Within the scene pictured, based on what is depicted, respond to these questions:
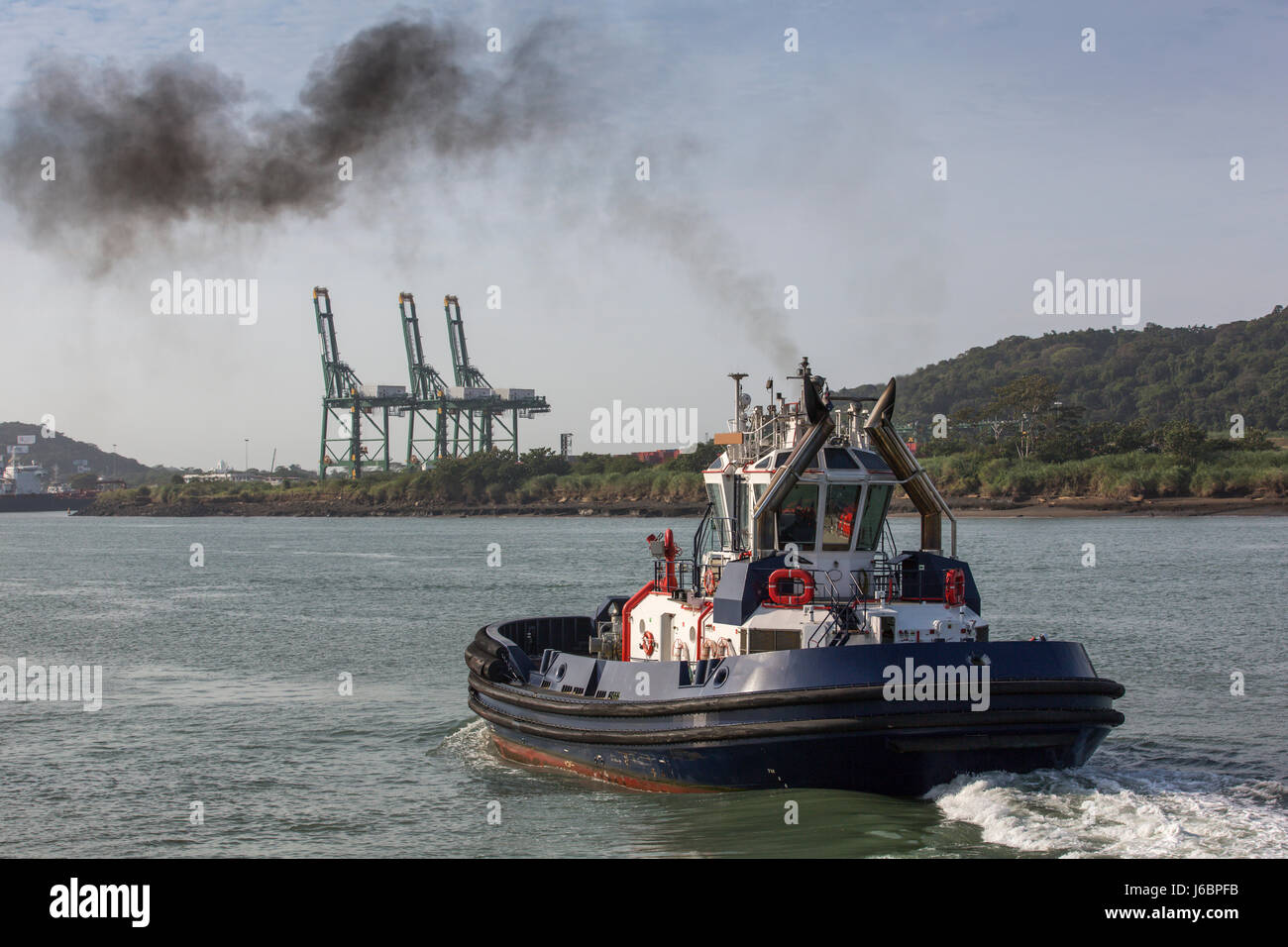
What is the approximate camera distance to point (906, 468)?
44.7 feet

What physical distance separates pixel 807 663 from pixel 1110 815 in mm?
3030

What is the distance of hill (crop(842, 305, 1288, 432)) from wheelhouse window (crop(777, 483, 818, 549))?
335 ft

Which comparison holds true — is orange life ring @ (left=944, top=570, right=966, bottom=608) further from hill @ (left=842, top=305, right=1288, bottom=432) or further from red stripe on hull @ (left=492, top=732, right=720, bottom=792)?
hill @ (left=842, top=305, right=1288, bottom=432)

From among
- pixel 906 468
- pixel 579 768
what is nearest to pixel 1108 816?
pixel 906 468

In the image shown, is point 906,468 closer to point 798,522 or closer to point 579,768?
point 798,522

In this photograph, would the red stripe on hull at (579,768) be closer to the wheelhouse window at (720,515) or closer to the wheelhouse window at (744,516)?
the wheelhouse window at (744,516)

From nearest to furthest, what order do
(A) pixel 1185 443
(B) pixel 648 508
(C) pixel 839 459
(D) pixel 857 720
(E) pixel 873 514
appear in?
(D) pixel 857 720
(C) pixel 839 459
(E) pixel 873 514
(A) pixel 1185 443
(B) pixel 648 508

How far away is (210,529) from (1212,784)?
86.0 metres

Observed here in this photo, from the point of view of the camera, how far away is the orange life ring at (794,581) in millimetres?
12859

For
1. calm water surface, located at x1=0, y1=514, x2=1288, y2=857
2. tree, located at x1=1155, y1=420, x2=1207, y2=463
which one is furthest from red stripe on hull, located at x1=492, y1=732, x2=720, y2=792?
tree, located at x1=1155, y1=420, x2=1207, y2=463

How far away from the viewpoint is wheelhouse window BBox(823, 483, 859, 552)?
521 inches

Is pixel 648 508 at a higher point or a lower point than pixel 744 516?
lower
